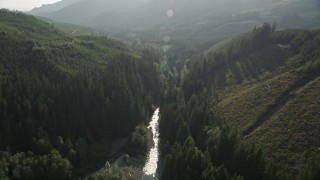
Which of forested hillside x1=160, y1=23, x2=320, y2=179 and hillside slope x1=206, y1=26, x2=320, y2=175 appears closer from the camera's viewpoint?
forested hillside x1=160, y1=23, x2=320, y2=179

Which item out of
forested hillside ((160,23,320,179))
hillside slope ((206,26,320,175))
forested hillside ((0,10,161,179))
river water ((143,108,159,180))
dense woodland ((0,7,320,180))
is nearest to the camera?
forested hillside ((160,23,320,179))

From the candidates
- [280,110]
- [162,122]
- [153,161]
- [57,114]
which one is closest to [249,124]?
[280,110]

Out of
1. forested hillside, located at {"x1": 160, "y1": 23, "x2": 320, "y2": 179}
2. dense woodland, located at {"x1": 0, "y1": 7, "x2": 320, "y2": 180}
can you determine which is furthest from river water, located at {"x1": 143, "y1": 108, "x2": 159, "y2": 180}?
forested hillside, located at {"x1": 160, "y1": 23, "x2": 320, "y2": 179}

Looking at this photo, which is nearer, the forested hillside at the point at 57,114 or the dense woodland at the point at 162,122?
the dense woodland at the point at 162,122

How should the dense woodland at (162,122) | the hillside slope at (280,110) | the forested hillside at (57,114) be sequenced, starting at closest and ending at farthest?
the dense woodland at (162,122)
the hillside slope at (280,110)
the forested hillside at (57,114)

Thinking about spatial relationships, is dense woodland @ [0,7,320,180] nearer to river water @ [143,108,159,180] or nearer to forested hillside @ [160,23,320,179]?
forested hillside @ [160,23,320,179]

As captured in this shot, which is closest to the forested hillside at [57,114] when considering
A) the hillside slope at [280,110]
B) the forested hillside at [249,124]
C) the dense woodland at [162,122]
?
the dense woodland at [162,122]

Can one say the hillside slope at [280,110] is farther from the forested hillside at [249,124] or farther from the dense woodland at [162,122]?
the dense woodland at [162,122]
